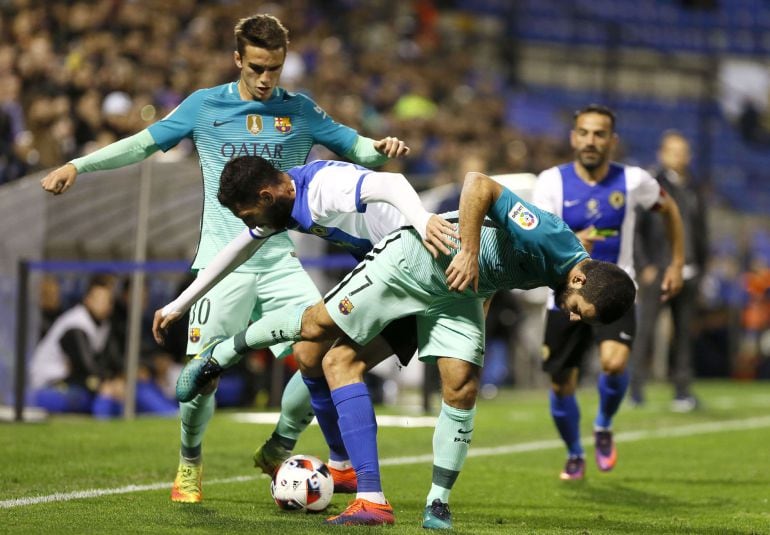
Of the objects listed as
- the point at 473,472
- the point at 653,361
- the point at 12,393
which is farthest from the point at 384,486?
the point at 653,361

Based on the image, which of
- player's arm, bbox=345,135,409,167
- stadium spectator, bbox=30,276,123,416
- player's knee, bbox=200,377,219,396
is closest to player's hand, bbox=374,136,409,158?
player's arm, bbox=345,135,409,167

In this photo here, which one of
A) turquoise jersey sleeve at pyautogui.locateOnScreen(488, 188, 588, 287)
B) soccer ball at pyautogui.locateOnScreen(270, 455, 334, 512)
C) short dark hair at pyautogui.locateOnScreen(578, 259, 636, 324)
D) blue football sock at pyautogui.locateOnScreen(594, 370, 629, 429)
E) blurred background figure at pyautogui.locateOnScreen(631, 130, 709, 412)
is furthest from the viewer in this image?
blurred background figure at pyautogui.locateOnScreen(631, 130, 709, 412)

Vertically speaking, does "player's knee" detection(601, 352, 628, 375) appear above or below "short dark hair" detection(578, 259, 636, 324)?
below

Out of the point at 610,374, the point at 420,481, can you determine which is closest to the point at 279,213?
the point at 420,481

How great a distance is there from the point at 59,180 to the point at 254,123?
105cm

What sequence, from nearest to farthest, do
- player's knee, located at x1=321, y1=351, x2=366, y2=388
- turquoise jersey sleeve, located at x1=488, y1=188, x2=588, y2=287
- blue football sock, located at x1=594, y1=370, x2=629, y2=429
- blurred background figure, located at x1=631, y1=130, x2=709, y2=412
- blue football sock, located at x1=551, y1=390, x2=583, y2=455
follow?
turquoise jersey sleeve, located at x1=488, y1=188, x2=588, y2=287 → player's knee, located at x1=321, y1=351, x2=366, y2=388 → blue football sock, located at x1=551, y1=390, x2=583, y2=455 → blue football sock, located at x1=594, y1=370, x2=629, y2=429 → blurred background figure, located at x1=631, y1=130, x2=709, y2=412

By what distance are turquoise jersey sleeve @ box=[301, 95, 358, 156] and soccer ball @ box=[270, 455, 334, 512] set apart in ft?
5.57

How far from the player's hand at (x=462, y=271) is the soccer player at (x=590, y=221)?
8.99 feet

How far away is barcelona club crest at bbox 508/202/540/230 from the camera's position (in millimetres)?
5811

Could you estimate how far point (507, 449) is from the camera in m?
10.3

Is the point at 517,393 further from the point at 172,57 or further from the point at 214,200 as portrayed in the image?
the point at 214,200

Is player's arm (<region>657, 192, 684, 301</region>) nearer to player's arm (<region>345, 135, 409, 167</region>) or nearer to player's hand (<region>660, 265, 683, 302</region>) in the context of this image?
player's hand (<region>660, 265, 683, 302</region>)

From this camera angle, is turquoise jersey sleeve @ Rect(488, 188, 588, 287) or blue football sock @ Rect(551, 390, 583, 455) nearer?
turquoise jersey sleeve @ Rect(488, 188, 588, 287)

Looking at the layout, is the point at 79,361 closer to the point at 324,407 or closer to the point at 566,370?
the point at 566,370
